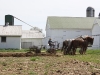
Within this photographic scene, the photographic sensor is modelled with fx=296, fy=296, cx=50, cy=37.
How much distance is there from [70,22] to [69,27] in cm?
266

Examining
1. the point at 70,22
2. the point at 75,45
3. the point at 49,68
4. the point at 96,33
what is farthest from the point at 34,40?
the point at 49,68

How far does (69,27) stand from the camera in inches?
2400

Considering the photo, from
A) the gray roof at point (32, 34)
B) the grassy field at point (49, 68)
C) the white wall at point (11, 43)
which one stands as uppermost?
the gray roof at point (32, 34)

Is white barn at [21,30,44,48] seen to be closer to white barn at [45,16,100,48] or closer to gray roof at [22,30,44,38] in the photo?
gray roof at [22,30,44,38]

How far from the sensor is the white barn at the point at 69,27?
6006 centimetres

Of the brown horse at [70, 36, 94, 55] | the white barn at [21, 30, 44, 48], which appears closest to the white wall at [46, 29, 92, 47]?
the white barn at [21, 30, 44, 48]

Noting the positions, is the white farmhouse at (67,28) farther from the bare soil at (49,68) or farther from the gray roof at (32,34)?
the bare soil at (49,68)

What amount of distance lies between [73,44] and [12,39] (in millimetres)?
23474

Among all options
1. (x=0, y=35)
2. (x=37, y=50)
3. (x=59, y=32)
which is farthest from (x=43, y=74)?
(x=59, y=32)

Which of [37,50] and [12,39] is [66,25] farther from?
[37,50]

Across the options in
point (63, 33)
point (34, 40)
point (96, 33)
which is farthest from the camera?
point (34, 40)

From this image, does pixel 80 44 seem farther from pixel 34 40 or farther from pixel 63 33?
pixel 34 40

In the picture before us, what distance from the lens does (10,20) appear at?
233ft

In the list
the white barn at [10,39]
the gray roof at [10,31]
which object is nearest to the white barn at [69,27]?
the gray roof at [10,31]
